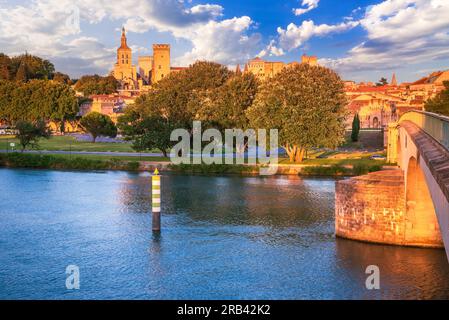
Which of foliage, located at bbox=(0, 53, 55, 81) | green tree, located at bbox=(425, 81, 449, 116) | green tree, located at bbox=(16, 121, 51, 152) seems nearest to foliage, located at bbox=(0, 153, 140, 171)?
green tree, located at bbox=(16, 121, 51, 152)

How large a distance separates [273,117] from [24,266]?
38.5 metres

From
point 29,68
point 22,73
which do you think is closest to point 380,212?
point 22,73

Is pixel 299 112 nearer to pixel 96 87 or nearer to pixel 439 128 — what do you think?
pixel 439 128

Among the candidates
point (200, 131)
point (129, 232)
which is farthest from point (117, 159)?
point (129, 232)

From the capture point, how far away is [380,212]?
22.8 m

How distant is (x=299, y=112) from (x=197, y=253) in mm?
34736

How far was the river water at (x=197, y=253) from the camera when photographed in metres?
18.3

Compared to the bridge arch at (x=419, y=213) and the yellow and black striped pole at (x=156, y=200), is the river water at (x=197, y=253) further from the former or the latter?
the bridge arch at (x=419, y=213)

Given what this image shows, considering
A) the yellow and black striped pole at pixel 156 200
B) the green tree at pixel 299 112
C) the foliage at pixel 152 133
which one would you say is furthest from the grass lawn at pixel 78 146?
the yellow and black striped pole at pixel 156 200

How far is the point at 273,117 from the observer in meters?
55.8

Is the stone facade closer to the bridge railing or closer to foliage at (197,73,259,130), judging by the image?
the bridge railing

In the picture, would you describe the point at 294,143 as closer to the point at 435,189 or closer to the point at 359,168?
the point at 359,168

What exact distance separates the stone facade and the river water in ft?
2.25

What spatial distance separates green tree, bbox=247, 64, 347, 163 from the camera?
5431 centimetres
